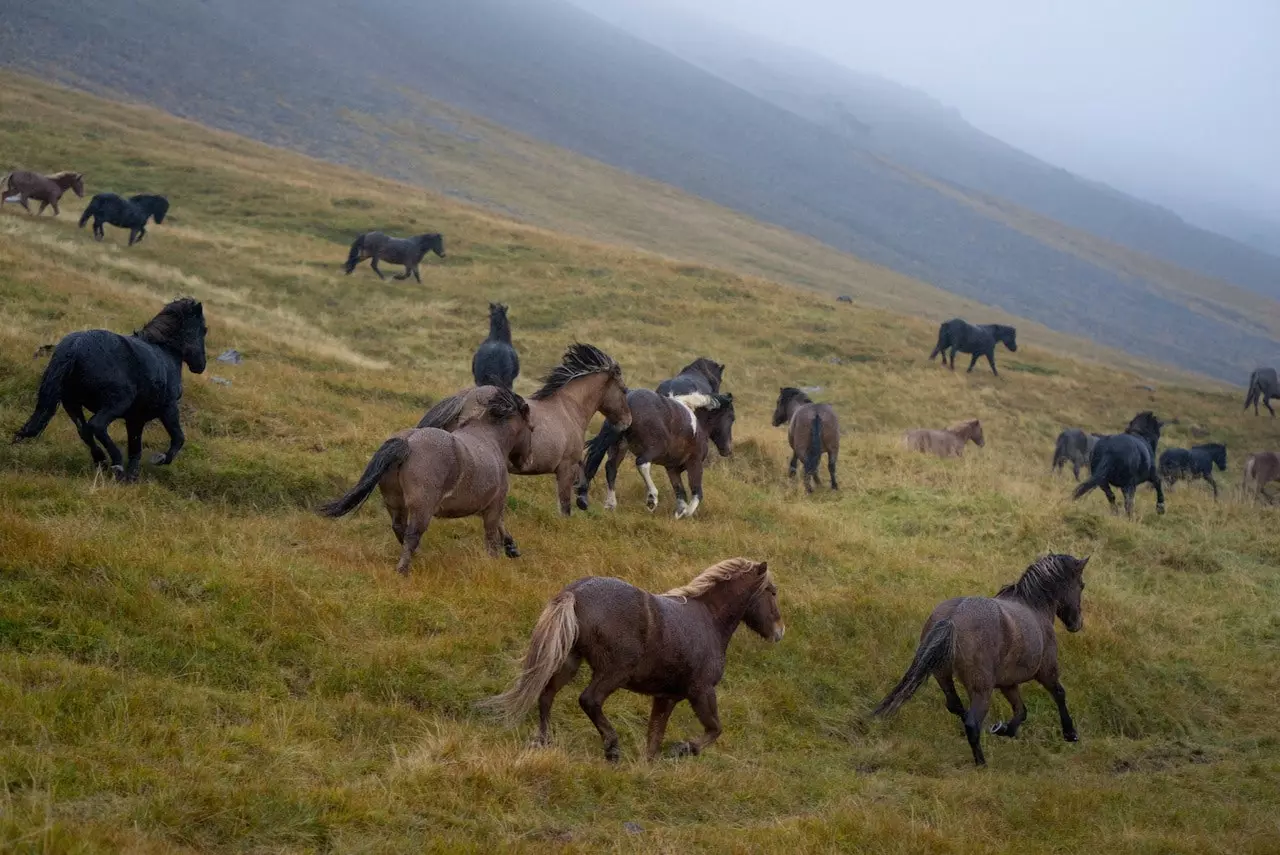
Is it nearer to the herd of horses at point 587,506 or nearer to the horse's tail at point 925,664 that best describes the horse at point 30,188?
the herd of horses at point 587,506

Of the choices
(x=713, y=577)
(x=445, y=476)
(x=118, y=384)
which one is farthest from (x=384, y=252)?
(x=713, y=577)

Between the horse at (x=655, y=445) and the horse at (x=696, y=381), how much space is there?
3049 mm

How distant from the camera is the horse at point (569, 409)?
12820mm

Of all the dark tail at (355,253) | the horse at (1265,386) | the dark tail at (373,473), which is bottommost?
the dark tail at (355,253)

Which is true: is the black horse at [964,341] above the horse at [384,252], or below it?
above

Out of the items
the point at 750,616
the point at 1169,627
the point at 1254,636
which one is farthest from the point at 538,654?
the point at 1254,636

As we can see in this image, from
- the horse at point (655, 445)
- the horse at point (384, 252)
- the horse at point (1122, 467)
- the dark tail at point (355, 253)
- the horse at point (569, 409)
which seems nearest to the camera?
the horse at point (569, 409)

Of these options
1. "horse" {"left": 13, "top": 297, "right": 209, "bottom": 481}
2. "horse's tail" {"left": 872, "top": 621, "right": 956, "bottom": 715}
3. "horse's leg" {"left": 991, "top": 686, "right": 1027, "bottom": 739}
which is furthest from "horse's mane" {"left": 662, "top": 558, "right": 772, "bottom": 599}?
"horse" {"left": 13, "top": 297, "right": 209, "bottom": 481}

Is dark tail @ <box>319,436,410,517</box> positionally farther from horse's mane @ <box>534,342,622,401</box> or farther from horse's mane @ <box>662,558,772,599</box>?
horse's mane @ <box>534,342,622,401</box>

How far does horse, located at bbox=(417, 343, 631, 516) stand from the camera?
42.1 feet

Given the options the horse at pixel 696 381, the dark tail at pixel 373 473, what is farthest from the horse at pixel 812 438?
the dark tail at pixel 373 473

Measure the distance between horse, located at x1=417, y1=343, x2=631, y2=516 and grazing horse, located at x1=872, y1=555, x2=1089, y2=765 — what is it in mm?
4938

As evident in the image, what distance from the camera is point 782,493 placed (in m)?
19.1

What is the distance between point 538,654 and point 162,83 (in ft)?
334
